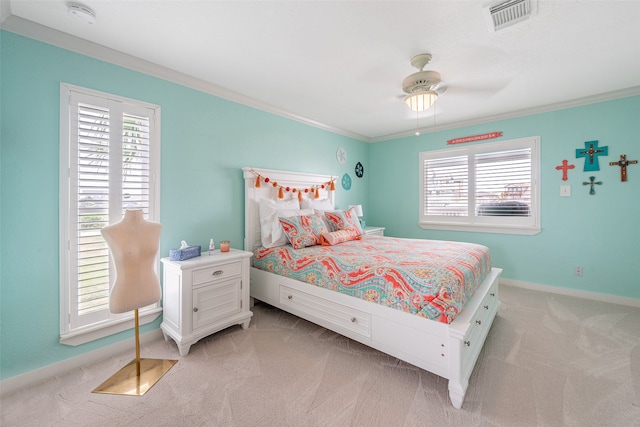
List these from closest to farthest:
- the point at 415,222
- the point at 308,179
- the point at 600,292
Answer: the point at 600,292 < the point at 308,179 < the point at 415,222

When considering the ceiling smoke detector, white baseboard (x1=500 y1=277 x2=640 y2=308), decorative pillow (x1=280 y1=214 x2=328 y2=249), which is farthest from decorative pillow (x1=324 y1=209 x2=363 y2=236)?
the ceiling smoke detector

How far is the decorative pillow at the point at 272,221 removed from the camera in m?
2.87

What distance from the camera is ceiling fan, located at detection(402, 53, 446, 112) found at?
2.14 m

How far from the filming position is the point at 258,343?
2.21 meters

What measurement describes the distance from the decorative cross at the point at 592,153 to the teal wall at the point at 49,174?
165 inches

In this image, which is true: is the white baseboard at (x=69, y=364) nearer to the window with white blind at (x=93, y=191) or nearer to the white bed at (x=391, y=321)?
the window with white blind at (x=93, y=191)

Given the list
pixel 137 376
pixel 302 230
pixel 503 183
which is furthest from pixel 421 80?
pixel 137 376

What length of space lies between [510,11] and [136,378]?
3429mm

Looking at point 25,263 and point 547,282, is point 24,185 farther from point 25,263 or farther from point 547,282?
point 547,282

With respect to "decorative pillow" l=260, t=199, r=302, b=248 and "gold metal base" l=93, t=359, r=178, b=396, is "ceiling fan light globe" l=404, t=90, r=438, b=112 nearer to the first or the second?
"decorative pillow" l=260, t=199, r=302, b=248

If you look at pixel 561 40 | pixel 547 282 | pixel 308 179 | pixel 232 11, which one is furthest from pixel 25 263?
pixel 547 282

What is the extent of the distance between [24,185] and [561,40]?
12.9 ft

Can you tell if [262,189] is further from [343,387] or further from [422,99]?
[343,387]

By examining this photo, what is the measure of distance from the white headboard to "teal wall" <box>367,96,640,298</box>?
8.13 feet
